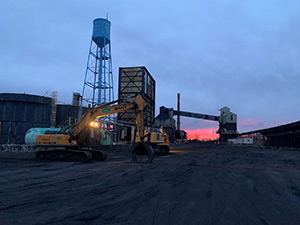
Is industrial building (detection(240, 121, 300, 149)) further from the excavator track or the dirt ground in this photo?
the excavator track

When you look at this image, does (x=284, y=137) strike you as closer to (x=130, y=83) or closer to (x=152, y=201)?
(x=130, y=83)

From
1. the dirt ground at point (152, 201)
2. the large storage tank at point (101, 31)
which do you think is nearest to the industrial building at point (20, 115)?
the large storage tank at point (101, 31)

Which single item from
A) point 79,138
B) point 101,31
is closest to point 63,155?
point 79,138

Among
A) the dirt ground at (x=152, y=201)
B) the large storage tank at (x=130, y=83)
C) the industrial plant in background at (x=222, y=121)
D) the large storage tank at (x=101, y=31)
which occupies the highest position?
the large storage tank at (x=101, y=31)

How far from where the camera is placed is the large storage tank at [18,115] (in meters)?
25.6

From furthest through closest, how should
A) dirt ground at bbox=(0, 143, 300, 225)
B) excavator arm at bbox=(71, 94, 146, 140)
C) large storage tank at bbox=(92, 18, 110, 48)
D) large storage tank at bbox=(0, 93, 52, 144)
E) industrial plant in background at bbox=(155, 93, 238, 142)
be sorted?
industrial plant in background at bbox=(155, 93, 238, 142)
large storage tank at bbox=(92, 18, 110, 48)
large storage tank at bbox=(0, 93, 52, 144)
excavator arm at bbox=(71, 94, 146, 140)
dirt ground at bbox=(0, 143, 300, 225)

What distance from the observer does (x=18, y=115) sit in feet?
86.7

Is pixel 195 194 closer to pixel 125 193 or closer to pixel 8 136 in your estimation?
pixel 125 193

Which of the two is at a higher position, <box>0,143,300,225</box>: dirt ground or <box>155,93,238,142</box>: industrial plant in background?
<box>155,93,238,142</box>: industrial plant in background

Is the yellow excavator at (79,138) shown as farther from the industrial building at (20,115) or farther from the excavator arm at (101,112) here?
the industrial building at (20,115)

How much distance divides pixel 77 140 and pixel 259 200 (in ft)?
35.7

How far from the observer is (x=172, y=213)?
4.04 metres

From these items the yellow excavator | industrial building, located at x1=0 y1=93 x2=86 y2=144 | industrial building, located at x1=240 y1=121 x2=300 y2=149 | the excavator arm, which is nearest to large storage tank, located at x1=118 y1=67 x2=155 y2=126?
industrial building, located at x1=0 y1=93 x2=86 y2=144

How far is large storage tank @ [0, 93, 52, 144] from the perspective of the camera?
25.6 metres
